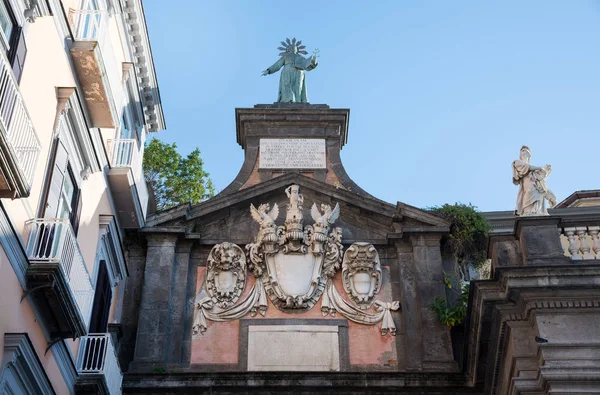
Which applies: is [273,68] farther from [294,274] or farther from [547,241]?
[547,241]

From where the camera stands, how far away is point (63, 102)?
1214cm

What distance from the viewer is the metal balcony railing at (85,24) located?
41.6 ft

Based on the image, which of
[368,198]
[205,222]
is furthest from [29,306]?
[368,198]

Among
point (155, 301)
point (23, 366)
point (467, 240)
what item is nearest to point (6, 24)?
point (23, 366)

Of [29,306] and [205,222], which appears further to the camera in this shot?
[205,222]

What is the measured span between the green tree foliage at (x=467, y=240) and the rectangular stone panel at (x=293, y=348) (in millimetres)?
2929

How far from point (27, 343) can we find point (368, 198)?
27.3 feet

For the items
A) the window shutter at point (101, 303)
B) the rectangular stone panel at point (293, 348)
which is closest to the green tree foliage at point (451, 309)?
the rectangular stone panel at point (293, 348)

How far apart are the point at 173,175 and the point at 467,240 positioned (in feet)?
30.9

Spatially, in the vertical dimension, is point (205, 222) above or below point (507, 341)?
above

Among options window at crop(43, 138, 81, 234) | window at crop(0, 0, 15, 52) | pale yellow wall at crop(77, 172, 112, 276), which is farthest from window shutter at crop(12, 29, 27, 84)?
pale yellow wall at crop(77, 172, 112, 276)

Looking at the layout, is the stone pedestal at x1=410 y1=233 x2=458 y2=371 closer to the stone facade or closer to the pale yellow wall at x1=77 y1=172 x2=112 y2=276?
the stone facade

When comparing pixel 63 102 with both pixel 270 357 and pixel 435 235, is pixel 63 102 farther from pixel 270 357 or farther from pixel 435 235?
pixel 435 235

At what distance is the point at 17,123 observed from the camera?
9656 millimetres
